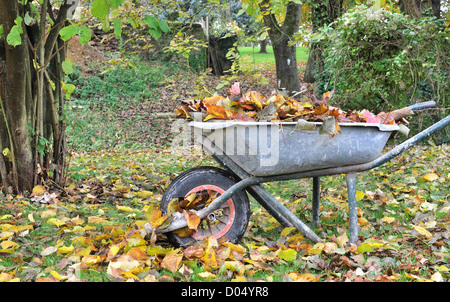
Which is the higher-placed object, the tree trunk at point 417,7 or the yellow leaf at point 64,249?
the tree trunk at point 417,7

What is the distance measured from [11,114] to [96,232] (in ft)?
5.12

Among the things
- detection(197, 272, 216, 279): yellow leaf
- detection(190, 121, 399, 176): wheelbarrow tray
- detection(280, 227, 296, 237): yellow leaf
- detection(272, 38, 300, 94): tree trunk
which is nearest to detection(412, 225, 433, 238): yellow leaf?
detection(190, 121, 399, 176): wheelbarrow tray

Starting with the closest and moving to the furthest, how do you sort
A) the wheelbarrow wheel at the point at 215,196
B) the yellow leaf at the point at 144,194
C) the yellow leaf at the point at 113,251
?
the yellow leaf at the point at 113,251
the wheelbarrow wheel at the point at 215,196
the yellow leaf at the point at 144,194

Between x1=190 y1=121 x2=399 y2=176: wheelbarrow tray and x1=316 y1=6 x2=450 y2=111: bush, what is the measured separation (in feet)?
11.2

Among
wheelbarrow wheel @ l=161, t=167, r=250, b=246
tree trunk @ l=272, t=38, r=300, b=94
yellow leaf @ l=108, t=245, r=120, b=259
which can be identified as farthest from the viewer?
tree trunk @ l=272, t=38, r=300, b=94

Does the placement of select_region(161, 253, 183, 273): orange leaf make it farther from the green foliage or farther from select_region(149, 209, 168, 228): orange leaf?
the green foliage

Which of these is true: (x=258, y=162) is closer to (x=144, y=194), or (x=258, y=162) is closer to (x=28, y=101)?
(x=144, y=194)

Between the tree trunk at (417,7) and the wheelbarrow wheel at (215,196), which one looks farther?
the tree trunk at (417,7)

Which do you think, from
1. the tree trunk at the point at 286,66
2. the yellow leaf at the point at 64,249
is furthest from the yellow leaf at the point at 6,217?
the tree trunk at the point at 286,66

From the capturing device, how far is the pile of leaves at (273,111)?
236 centimetres

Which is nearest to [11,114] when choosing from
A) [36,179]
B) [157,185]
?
[36,179]

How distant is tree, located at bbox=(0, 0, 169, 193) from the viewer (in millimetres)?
3602

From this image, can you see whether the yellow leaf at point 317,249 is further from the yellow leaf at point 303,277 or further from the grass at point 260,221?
the yellow leaf at point 303,277
